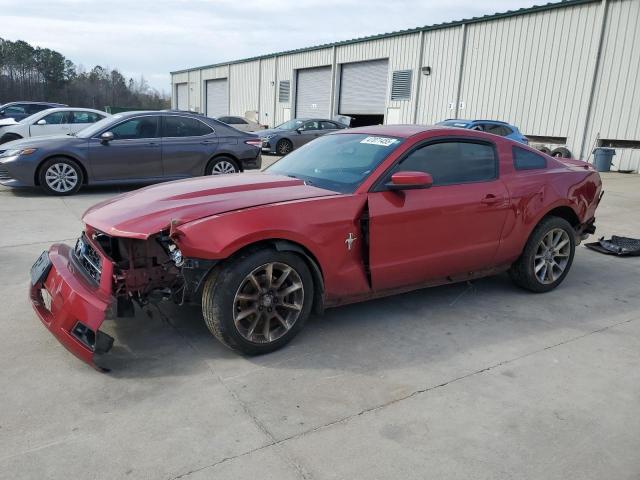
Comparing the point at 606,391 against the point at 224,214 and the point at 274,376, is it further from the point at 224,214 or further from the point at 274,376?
the point at 224,214

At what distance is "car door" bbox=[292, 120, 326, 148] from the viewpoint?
1897 cm

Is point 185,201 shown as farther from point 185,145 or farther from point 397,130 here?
point 185,145

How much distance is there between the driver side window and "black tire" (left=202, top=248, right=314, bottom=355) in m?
6.85

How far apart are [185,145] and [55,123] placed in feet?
18.5

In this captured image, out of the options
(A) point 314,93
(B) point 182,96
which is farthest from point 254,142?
(B) point 182,96

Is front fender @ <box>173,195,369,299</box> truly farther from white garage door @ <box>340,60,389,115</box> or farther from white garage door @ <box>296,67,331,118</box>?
white garage door @ <box>296,67,331,118</box>

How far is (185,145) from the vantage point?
961 centimetres

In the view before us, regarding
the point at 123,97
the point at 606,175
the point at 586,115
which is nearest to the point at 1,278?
the point at 606,175

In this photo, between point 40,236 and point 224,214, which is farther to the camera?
point 40,236

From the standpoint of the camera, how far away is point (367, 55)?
25.3m

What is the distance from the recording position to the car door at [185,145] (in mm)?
9469

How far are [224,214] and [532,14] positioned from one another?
61.7 ft

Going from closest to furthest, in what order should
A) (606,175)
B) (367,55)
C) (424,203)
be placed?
(424,203) < (606,175) < (367,55)

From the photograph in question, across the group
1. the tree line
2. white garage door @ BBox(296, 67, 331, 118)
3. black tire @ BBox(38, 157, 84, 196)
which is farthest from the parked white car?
the tree line
